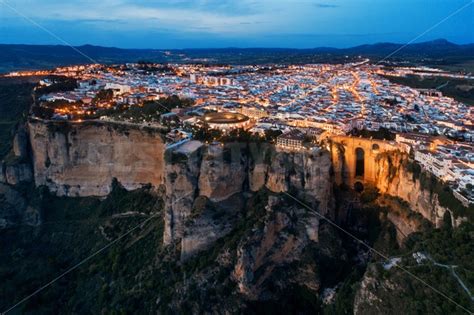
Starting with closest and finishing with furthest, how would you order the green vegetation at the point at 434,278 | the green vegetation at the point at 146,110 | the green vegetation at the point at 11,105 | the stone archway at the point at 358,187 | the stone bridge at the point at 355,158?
the green vegetation at the point at 434,278
the stone bridge at the point at 355,158
the stone archway at the point at 358,187
the green vegetation at the point at 146,110
the green vegetation at the point at 11,105

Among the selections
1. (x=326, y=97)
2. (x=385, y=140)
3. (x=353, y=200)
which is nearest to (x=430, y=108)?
(x=326, y=97)

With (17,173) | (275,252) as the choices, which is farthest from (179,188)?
(17,173)

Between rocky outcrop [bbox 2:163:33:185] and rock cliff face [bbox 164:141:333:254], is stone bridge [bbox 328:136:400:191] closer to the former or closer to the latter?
rock cliff face [bbox 164:141:333:254]

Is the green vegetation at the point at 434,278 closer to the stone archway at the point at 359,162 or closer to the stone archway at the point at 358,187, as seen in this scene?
the stone archway at the point at 358,187

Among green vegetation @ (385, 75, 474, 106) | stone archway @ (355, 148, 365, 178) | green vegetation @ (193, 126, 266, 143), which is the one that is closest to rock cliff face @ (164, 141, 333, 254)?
green vegetation @ (193, 126, 266, 143)

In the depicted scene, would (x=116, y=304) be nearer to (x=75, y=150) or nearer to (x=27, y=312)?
(x=27, y=312)

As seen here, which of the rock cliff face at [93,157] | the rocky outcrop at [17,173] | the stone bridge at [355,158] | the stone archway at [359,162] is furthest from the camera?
the rocky outcrop at [17,173]

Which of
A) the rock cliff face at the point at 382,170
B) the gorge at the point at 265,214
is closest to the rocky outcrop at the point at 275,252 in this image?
the gorge at the point at 265,214
